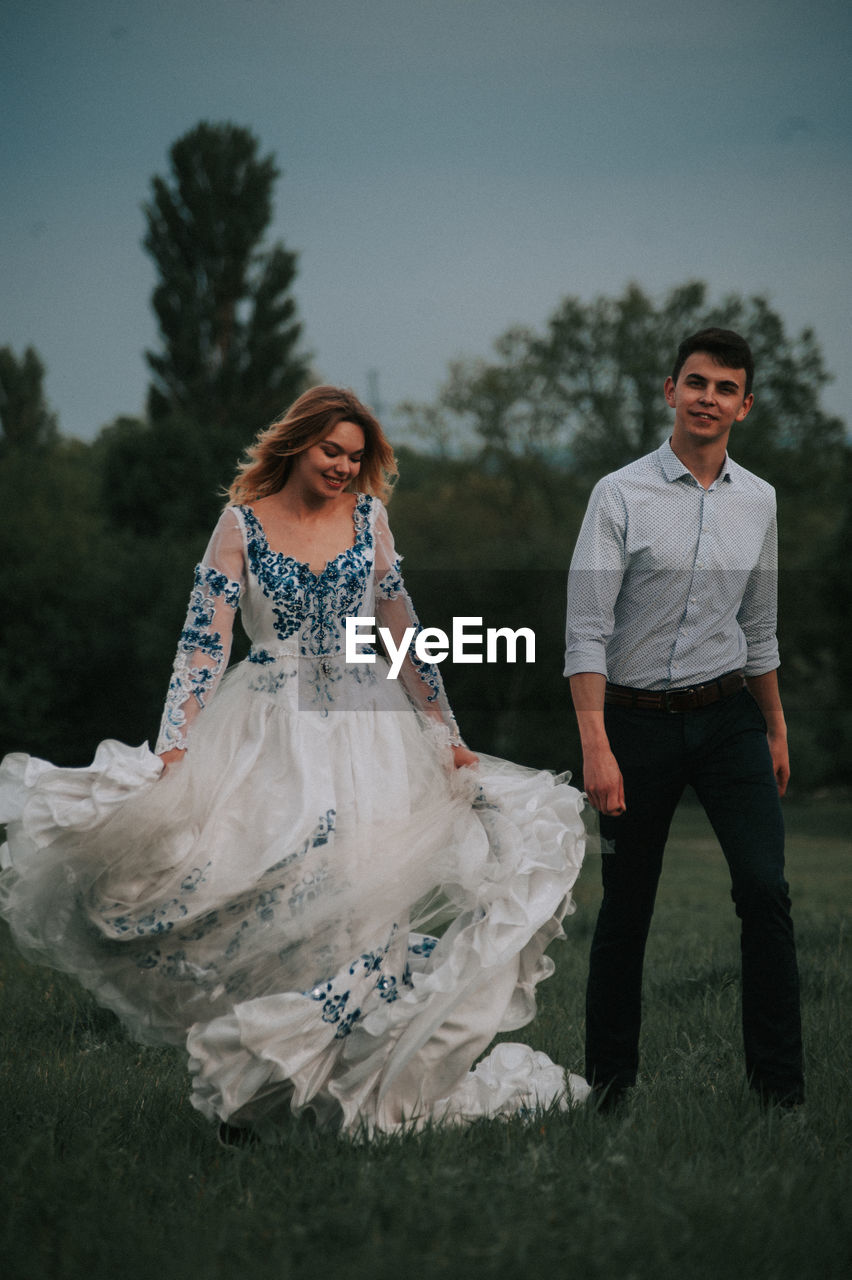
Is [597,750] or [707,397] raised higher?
[707,397]

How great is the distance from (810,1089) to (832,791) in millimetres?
32999

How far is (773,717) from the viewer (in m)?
5.34

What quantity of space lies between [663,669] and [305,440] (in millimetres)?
1573

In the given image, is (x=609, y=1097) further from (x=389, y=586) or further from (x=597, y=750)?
(x=389, y=586)

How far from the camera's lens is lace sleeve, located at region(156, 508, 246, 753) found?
478 cm

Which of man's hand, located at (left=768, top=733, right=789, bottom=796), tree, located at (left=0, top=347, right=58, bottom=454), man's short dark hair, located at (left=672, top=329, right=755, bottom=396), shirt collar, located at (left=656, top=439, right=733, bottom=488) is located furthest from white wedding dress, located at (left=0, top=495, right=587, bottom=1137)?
tree, located at (left=0, top=347, right=58, bottom=454)

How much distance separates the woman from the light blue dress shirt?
59 centimetres

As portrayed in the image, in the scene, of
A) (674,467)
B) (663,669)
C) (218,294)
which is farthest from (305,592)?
(218,294)

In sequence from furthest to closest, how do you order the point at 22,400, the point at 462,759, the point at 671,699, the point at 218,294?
1. the point at 22,400
2. the point at 218,294
3. the point at 462,759
4. the point at 671,699

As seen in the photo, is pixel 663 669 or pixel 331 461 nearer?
pixel 663 669

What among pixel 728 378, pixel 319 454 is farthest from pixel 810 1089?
pixel 319 454

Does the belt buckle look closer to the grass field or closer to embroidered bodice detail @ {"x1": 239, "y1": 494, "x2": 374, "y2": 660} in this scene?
embroidered bodice detail @ {"x1": 239, "y1": 494, "x2": 374, "y2": 660}

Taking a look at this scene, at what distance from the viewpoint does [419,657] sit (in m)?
5.23

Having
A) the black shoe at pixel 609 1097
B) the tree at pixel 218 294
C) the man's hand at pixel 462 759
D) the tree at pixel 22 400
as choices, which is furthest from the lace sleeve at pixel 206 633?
the tree at pixel 22 400
